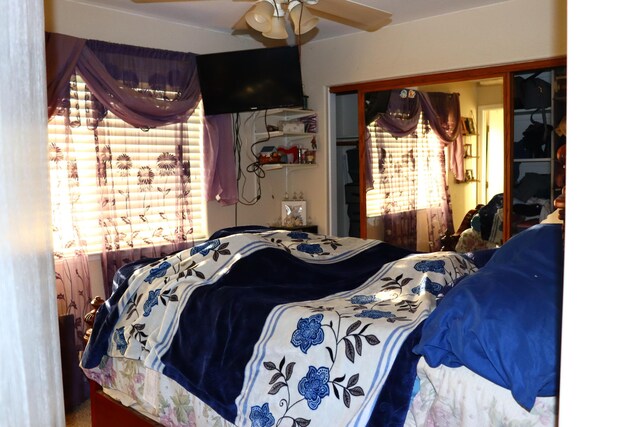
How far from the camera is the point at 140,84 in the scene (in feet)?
13.8

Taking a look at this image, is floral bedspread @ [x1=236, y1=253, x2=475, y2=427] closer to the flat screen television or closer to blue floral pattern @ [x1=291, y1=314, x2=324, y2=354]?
blue floral pattern @ [x1=291, y1=314, x2=324, y2=354]

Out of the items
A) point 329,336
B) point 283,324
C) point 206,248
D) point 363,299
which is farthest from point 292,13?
point 329,336

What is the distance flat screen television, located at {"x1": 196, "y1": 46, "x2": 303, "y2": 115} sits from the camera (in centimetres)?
444

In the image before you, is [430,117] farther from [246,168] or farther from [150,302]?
[150,302]

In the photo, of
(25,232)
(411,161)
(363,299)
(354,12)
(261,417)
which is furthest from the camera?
(411,161)

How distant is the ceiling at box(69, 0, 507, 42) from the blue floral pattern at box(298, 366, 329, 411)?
2526mm

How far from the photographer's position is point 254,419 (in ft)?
6.44

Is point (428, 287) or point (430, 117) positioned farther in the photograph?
point (430, 117)

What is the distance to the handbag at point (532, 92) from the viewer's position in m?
3.91

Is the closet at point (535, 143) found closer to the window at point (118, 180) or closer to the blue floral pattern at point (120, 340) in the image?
the window at point (118, 180)

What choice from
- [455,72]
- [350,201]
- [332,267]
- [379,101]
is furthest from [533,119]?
[332,267]

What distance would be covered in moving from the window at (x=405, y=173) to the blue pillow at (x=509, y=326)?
273 cm

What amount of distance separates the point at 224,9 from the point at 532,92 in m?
2.23

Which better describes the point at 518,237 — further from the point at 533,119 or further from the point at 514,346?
the point at 533,119
